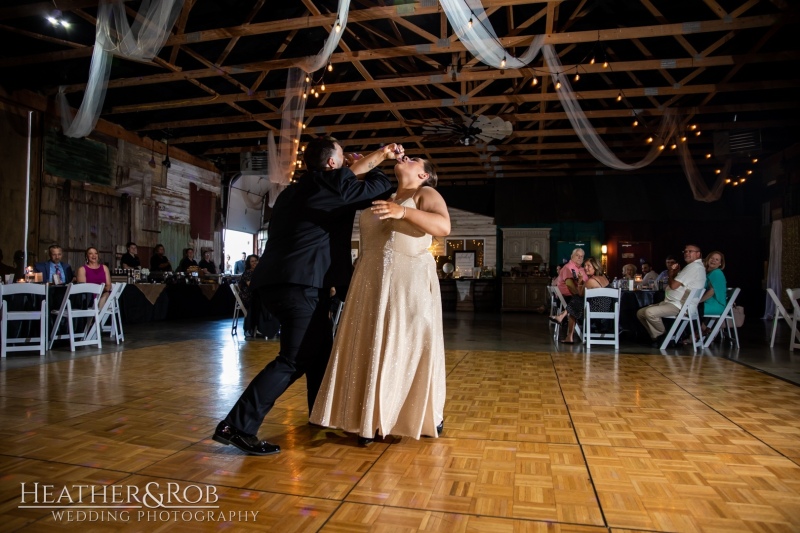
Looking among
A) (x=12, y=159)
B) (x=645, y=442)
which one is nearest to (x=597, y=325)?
(x=645, y=442)

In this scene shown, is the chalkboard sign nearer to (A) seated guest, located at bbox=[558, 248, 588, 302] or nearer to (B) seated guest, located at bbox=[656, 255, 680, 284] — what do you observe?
(A) seated guest, located at bbox=[558, 248, 588, 302]

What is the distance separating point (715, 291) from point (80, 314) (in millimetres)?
7585

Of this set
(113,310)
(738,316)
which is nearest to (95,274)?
(113,310)

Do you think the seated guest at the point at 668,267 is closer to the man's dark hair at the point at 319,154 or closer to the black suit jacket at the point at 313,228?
the black suit jacket at the point at 313,228

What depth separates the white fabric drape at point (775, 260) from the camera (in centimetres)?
1159

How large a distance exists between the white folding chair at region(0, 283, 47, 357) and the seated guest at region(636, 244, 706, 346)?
6.93 metres

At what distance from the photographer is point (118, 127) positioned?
10.6m

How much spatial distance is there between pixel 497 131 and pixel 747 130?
507 centimetres

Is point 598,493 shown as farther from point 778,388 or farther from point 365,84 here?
point 365,84

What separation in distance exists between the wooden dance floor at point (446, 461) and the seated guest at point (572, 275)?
2.70 m

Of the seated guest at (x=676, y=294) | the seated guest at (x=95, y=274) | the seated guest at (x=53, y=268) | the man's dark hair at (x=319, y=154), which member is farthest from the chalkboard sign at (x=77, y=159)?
the seated guest at (x=676, y=294)

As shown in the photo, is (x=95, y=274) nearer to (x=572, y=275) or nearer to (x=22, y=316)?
(x=22, y=316)

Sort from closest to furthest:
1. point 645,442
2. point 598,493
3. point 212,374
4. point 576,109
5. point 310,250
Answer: point 598,493
point 310,250
point 645,442
point 212,374
point 576,109

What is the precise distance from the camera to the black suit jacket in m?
2.24
